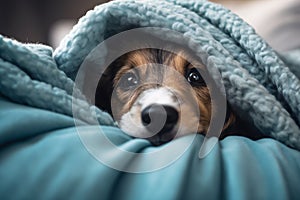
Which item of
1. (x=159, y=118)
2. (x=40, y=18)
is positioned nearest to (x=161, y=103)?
(x=159, y=118)

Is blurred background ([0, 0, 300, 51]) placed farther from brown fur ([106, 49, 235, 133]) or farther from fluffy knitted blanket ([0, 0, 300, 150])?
fluffy knitted blanket ([0, 0, 300, 150])

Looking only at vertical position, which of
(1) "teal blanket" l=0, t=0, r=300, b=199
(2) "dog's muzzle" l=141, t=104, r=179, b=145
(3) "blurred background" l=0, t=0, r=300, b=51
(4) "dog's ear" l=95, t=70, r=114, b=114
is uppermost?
(1) "teal blanket" l=0, t=0, r=300, b=199

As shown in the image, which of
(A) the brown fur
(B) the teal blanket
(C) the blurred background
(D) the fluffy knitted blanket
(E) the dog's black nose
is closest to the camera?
(B) the teal blanket

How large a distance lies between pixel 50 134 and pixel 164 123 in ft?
0.76

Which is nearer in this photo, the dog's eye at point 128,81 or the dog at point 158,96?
the dog at point 158,96

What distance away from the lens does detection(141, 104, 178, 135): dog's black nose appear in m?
0.74

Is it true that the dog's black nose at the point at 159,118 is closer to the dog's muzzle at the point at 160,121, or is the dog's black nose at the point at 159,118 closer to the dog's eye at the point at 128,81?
the dog's muzzle at the point at 160,121

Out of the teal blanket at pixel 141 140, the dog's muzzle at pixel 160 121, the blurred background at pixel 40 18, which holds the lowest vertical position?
the blurred background at pixel 40 18

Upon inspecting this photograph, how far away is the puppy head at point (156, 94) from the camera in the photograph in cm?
76

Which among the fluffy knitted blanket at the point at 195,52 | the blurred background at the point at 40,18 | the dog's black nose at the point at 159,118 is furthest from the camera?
the blurred background at the point at 40,18

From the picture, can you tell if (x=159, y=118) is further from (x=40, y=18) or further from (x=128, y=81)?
(x=40, y=18)

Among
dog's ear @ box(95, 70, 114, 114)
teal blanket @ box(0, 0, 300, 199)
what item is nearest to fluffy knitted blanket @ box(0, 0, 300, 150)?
teal blanket @ box(0, 0, 300, 199)

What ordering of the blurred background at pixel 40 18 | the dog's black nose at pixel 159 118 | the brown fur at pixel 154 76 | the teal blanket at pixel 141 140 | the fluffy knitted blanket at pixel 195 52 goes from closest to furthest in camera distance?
the teal blanket at pixel 141 140 < the fluffy knitted blanket at pixel 195 52 < the dog's black nose at pixel 159 118 < the brown fur at pixel 154 76 < the blurred background at pixel 40 18

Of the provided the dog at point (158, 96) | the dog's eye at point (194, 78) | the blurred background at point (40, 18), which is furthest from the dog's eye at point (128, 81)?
the blurred background at point (40, 18)
